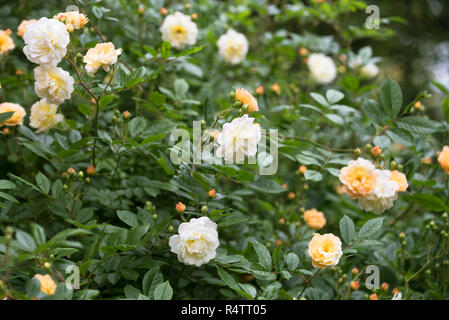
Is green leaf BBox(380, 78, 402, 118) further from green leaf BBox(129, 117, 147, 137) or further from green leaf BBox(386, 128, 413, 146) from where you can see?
green leaf BBox(129, 117, 147, 137)

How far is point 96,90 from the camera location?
3.61 ft

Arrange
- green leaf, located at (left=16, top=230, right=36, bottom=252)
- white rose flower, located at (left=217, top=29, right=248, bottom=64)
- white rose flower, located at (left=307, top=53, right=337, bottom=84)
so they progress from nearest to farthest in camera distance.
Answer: green leaf, located at (left=16, top=230, right=36, bottom=252) → white rose flower, located at (left=217, top=29, right=248, bottom=64) → white rose flower, located at (left=307, top=53, right=337, bottom=84)

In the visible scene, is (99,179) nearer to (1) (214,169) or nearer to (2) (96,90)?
(2) (96,90)

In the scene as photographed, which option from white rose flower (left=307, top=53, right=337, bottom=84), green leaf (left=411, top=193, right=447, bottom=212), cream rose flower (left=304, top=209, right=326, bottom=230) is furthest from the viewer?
white rose flower (left=307, top=53, right=337, bottom=84)

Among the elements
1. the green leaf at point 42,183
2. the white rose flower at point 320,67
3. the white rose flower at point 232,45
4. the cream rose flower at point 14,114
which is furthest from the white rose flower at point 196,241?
the white rose flower at point 320,67

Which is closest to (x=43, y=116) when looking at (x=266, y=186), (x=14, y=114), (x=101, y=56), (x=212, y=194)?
(x=14, y=114)

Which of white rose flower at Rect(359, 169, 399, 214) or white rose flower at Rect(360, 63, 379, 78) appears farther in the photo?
white rose flower at Rect(360, 63, 379, 78)

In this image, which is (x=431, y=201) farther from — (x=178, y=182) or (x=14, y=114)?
(x=14, y=114)

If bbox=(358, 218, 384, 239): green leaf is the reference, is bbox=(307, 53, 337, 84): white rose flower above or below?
below

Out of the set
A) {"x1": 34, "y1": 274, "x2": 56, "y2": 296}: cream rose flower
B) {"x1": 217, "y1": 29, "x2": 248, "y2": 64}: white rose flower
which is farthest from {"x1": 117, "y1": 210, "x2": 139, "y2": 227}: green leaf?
{"x1": 217, "y1": 29, "x2": 248, "y2": 64}: white rose flower

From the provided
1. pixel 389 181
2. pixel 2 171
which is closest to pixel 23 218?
pixel 2 171

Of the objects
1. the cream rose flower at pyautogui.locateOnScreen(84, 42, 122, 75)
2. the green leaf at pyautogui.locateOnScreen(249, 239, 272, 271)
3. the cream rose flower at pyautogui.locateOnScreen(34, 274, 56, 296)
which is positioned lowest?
the green leaf at pyautogui.locateOnScreen(249, 239, 272, 271)

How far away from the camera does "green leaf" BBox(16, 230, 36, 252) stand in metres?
0.68

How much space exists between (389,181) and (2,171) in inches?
39.2
